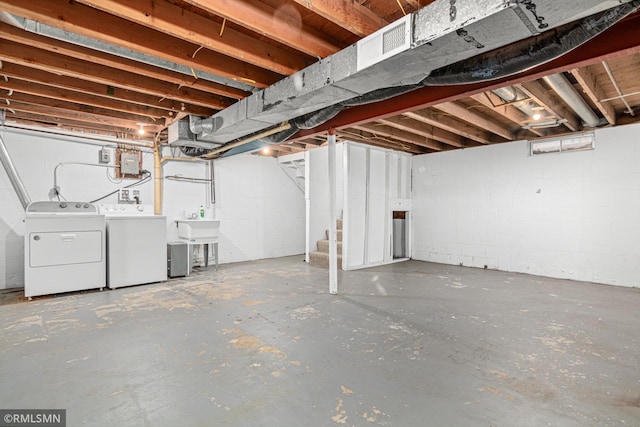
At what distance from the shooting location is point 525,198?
5.36 m

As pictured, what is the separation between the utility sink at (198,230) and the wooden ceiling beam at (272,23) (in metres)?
3.74

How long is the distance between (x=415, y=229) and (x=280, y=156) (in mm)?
3419

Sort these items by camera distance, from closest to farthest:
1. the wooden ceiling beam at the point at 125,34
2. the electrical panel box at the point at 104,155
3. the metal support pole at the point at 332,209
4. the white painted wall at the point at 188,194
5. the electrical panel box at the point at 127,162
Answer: the wooden ceiling beam at the point at 125,34
the metal support pole at the point at 332,209
the white painted wall at the point at 188,194
the electrical panel box at the point at 104,155
the electrical panel box at the point at 127,162

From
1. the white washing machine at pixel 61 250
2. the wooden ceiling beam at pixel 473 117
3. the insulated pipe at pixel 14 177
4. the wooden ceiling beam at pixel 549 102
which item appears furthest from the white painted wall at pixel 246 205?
the wooden ceiling beam at pixel 549 102

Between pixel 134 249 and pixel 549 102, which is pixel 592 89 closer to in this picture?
pixel 549 102

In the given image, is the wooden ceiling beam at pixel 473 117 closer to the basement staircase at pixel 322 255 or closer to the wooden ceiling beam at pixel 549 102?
the wooden ceiling beam at pixel 549 102

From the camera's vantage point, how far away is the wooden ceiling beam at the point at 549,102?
3.34 metres

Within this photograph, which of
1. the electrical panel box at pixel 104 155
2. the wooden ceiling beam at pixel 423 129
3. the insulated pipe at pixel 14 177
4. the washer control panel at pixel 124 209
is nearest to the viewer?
the insulated pipe at pixel 14 177

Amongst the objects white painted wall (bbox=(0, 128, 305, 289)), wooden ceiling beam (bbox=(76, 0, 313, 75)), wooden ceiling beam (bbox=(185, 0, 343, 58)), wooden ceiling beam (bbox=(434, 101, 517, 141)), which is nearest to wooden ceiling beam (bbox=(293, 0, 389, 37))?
wooden ceiling beam (bbox=(185, 0, 343, 58))

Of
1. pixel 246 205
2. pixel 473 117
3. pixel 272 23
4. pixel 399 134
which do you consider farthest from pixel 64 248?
pixel 473 117

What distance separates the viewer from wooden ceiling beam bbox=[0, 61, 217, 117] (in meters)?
2.94

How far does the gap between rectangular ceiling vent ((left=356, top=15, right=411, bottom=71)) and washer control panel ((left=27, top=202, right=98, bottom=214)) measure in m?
4.37

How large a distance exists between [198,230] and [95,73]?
285 centimetres

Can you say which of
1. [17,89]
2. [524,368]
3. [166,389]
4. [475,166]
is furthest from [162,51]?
[475,166]
